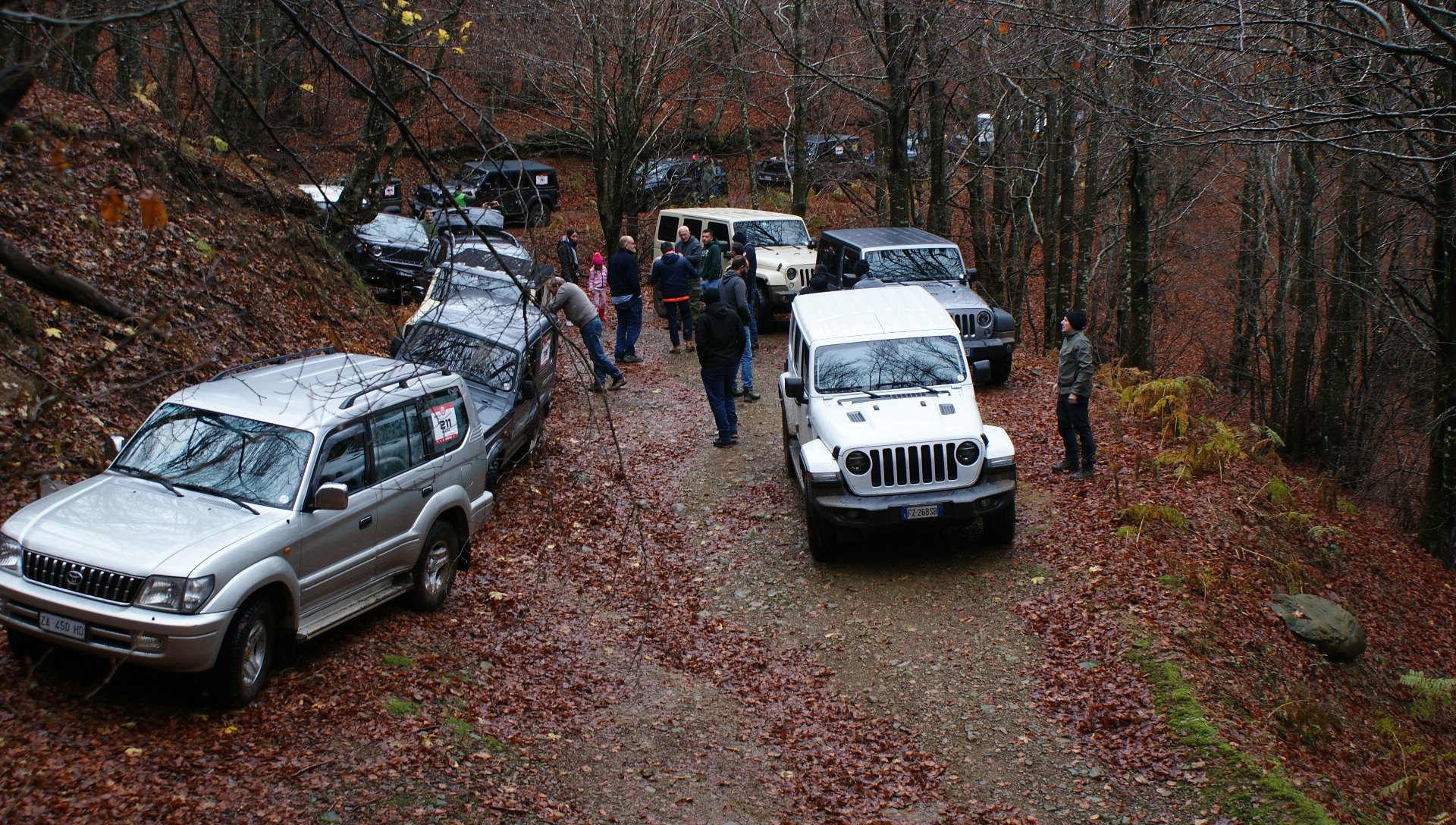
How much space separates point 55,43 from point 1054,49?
10.6 metres

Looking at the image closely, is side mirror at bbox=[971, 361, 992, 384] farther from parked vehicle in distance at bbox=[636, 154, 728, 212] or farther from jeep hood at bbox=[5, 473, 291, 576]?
parked vehicle in distance at bbox=[636, 154, 728, 212]

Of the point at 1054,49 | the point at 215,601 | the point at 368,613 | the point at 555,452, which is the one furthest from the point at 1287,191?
the point at 215,601

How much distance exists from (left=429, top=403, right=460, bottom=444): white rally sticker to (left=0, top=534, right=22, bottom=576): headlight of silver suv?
2.93 m

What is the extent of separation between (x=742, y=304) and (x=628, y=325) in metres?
3.66

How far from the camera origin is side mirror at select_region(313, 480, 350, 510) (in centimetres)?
664

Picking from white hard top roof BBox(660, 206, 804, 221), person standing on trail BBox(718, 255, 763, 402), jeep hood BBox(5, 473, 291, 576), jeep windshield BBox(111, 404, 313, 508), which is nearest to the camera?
jeep hood BBox(5, 473, 291, 576)

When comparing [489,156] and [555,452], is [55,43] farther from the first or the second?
[555,452]

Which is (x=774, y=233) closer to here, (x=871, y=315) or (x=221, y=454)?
(x=871, y=315)

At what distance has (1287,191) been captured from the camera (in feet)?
75.0

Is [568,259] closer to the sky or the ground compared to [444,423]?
closer to the sky

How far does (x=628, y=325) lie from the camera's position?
664 inches

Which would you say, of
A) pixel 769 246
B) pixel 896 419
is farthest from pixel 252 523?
pixel 769 246

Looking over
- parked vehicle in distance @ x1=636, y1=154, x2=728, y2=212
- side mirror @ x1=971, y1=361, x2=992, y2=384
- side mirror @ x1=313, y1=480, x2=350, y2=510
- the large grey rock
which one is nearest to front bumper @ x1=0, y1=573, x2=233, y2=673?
side mirror @ x1=313, y1=480, x2=350, y2=510

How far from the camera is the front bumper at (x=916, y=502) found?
29.1ft
